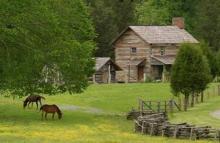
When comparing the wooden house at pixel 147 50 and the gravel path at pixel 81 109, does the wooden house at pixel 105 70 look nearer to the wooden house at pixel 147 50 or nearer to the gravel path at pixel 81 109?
the wooden house at pixel 147 50

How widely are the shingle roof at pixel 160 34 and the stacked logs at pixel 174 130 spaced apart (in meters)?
60.0

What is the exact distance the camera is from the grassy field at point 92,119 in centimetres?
3960

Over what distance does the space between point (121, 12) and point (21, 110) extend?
80354mm

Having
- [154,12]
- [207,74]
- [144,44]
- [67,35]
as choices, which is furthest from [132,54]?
[67,35]

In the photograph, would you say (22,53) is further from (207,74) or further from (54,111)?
(207,74)

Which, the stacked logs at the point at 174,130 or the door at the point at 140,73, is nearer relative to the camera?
the stacked logs at the point at 174,130

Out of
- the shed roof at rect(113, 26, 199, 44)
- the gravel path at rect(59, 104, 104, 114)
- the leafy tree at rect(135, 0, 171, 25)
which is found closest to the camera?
the gravel path at rect(59, 104, 104, 114)

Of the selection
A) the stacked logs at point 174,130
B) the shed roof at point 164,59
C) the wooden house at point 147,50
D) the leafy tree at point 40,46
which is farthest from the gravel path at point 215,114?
the shed roof at point 164,59

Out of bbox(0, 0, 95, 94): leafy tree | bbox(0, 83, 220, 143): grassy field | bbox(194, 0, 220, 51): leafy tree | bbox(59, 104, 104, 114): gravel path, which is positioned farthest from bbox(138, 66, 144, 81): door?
bbox(0, 0, 95, 94): leafy tree

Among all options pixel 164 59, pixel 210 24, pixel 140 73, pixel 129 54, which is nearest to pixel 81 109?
pixel 164 59

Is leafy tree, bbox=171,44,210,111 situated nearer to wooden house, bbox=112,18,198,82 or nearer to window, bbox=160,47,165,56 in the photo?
wooden house, bbox=112,18,198,82

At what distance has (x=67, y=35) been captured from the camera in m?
56.6

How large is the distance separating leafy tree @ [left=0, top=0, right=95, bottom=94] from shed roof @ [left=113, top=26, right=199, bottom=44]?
49955mm

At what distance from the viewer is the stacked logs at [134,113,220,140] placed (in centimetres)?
4169
